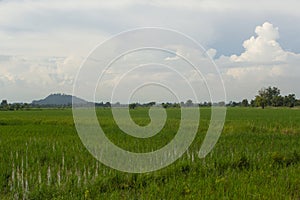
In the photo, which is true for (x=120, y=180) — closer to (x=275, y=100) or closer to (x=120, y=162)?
(x=120, y=162)

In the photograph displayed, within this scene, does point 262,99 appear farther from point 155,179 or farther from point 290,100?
point 155,179

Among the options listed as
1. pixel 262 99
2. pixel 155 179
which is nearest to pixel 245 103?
pixel 262 99

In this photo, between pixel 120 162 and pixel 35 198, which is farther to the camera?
pixel 120 162

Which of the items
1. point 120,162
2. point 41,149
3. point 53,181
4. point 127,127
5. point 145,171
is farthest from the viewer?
point 127,127

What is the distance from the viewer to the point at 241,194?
4.91m

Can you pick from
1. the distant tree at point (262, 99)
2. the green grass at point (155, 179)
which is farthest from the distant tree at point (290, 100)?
the green grass at point (155, 179)

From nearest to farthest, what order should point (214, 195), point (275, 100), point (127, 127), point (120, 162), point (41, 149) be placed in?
point (214, 195)
point (120, 162)
point (41, 149)
point (127, 127)
point (275, 100)

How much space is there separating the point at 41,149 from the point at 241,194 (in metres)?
5.50

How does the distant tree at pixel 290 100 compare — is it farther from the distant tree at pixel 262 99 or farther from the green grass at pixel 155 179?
the green grass at pixel 155 179

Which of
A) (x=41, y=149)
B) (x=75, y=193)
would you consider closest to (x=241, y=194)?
(x=75, y=193)

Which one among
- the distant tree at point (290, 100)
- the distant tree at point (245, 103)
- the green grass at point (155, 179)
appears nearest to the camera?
the green grass at point (155, 179)

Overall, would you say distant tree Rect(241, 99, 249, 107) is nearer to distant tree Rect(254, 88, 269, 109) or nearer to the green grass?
distant tree Rect(254, 88, 269, 109)

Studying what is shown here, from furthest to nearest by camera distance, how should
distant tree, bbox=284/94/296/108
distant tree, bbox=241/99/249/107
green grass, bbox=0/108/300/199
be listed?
distant tree, bbox=241/99/249/107, distant tree, bbox=284/94/296/108, green grass, bbox=0/108/300/199

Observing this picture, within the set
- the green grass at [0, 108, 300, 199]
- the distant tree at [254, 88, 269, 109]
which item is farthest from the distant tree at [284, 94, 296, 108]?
the green grass at [0, 108, 300, 199]
